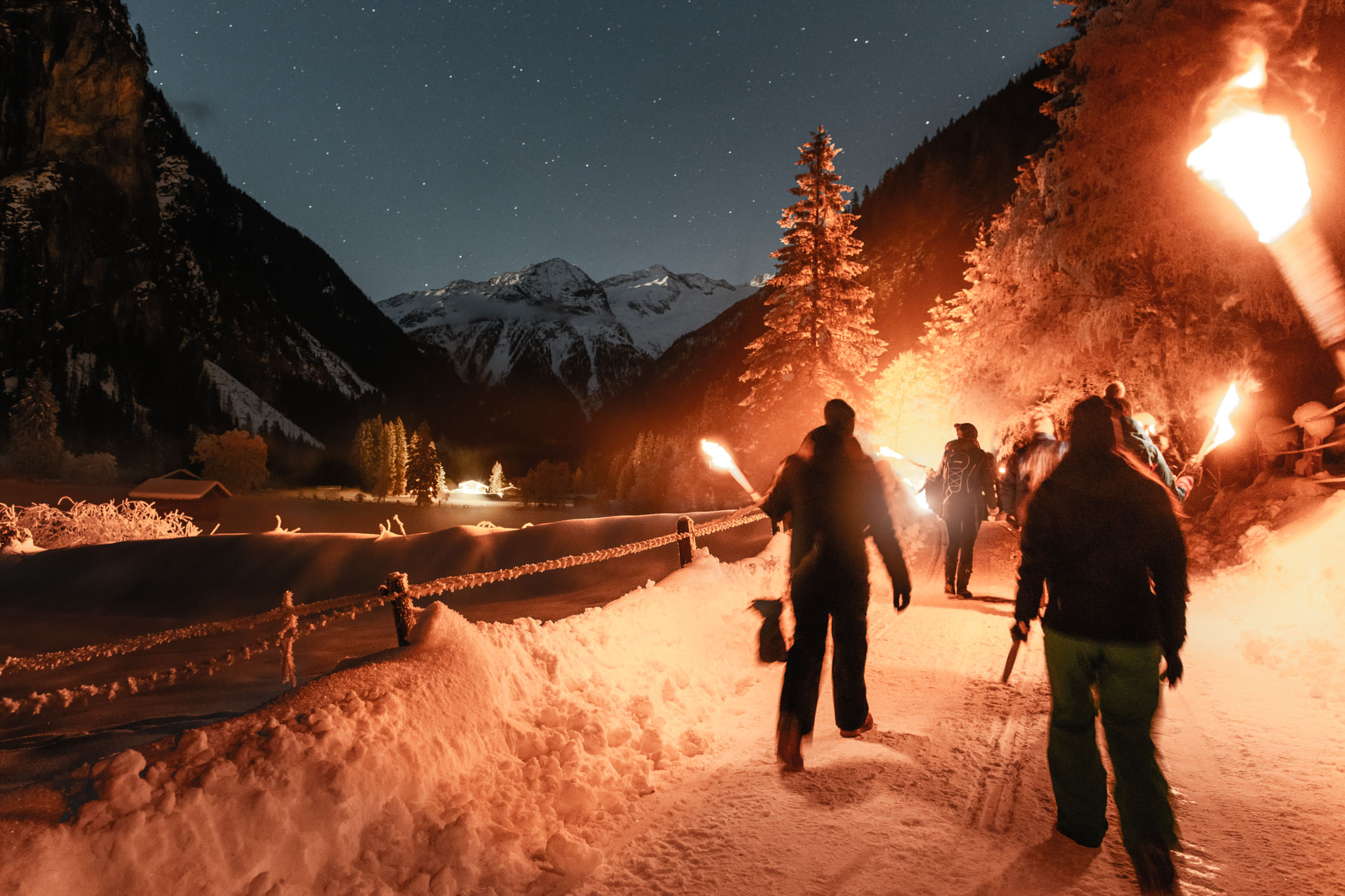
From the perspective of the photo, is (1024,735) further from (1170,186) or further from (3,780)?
(1170,186)

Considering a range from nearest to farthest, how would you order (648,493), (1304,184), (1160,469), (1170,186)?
(1160,469), (1304,184), (1170,186), (648,493)

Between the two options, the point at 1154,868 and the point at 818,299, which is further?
the point at 818,299

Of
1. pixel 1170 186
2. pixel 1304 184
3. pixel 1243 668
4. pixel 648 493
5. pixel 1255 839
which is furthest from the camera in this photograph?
pixel 648 493

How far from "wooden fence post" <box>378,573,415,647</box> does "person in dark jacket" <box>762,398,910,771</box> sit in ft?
8.54

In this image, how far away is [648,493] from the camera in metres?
76.9

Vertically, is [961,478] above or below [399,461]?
above

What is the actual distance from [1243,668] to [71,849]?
8463mm

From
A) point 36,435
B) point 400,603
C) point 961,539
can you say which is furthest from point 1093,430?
point 36,435

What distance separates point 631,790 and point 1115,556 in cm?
301

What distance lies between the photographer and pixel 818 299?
21.9 meters

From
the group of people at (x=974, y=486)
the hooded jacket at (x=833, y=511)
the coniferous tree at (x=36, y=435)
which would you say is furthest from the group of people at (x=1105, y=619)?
the coniferous tree at (x=36, y=435)

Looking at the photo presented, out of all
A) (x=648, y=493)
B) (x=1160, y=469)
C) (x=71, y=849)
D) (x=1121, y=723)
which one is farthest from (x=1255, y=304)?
(x=648, y=493)

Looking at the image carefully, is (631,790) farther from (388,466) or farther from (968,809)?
(388,466)

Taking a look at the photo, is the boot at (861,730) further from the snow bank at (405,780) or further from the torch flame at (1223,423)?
the torch flame at (1223,423)
